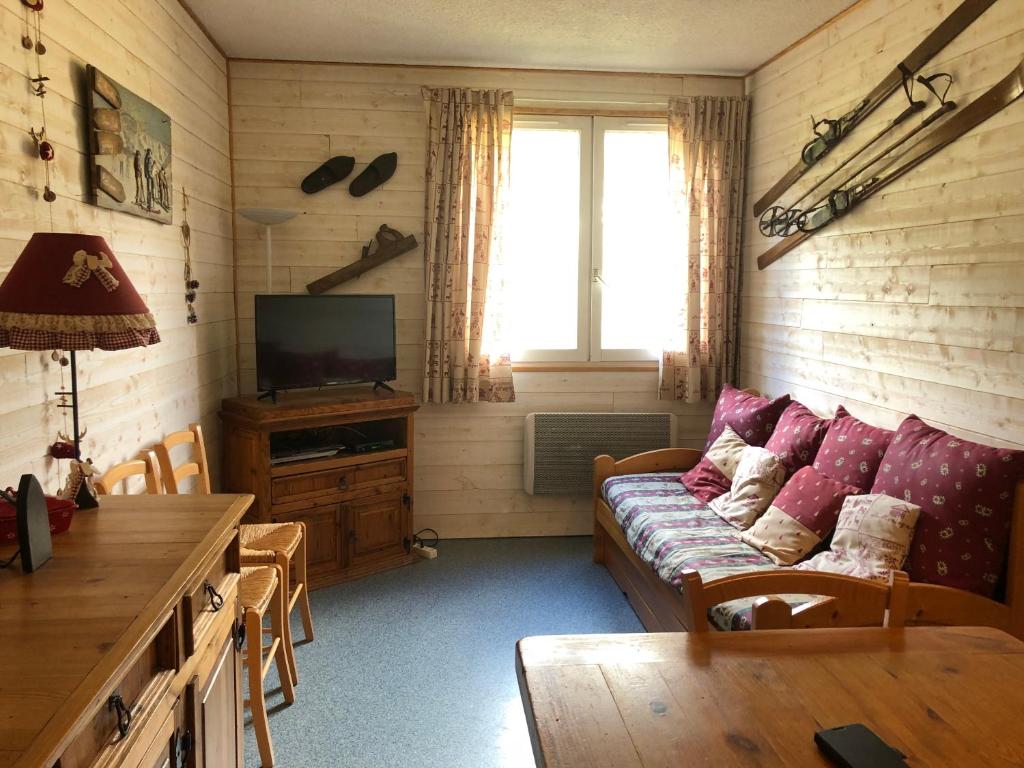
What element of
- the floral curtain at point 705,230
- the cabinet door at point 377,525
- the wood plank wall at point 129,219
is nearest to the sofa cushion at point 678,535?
the floral curtain at point 705,230

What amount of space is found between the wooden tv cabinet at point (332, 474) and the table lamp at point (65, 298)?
173 centimetres

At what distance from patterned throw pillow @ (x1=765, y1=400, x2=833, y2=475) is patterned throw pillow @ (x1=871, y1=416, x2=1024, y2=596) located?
683 millimetres

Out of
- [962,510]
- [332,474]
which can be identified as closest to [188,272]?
[332,474]

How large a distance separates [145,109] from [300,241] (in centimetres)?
143

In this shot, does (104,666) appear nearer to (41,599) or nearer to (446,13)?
(41,599)

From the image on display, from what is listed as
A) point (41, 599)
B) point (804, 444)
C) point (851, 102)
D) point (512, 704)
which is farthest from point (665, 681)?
point (851, 102)

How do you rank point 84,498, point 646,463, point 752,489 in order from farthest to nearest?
point 646,463 < point 752,489 < point 84,498

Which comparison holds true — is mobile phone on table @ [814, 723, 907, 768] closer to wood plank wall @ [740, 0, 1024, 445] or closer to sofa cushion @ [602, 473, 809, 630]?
sofa cushion @ [602, 473, 809, 630]

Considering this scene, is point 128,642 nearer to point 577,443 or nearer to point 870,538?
point 870,538

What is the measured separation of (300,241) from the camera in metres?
4.09

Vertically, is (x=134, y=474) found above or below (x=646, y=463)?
above

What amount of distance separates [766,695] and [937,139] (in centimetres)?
227

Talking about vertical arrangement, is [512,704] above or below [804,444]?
below

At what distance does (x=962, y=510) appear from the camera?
232 centimetres
